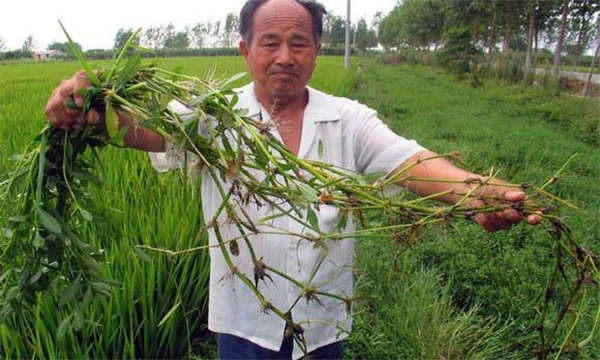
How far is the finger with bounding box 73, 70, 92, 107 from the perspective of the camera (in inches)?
34.7

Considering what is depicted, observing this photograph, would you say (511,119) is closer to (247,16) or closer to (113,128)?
(247,16)

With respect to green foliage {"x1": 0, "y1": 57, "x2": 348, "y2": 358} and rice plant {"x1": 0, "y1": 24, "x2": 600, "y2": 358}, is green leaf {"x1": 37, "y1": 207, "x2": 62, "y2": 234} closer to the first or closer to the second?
rice plant {"x1": 0, "y1": 24, "x2": 600, "y2": 358}

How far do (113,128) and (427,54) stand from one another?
88.1 ft

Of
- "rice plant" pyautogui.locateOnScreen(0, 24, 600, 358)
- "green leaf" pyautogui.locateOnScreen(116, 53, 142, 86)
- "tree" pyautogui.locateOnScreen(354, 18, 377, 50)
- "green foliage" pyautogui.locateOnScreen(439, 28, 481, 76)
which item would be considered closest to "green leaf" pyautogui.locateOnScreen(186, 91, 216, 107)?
"rice plant" pyautogui.locateOnScreen(0, 24, 600, 358)

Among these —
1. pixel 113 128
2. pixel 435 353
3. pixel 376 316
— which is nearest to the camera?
pixel 113 128

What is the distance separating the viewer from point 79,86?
884mm

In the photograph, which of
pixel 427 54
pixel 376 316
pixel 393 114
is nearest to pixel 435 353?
pixel 376 316

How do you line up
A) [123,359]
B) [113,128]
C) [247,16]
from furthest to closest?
[123,359]
[247,16]
[113,128]

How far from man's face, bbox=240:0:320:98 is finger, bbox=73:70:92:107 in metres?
0.40

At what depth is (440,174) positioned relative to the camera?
3.46 feet

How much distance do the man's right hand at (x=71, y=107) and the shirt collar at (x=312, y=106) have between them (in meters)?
0.39

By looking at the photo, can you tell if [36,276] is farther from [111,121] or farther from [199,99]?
[199,99]

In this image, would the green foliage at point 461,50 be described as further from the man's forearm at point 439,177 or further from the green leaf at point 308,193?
the green leaf at point 308,193

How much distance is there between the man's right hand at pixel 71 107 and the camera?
888 mm
